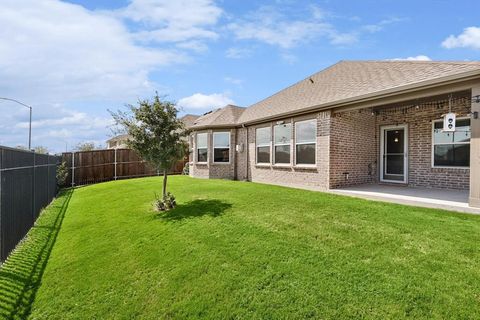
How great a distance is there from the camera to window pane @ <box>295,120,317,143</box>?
35.7 ft

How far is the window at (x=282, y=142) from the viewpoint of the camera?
39.8 feet

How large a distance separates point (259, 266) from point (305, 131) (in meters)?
7.82

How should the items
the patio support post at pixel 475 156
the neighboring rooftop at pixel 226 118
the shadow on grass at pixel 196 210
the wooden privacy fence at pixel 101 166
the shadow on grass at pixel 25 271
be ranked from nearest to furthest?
1. the shadow on grass at pixel 25 271
2. the patio support post at pixel 475 156
3. the shadow on grass at pixel 196 210
4. the neighboring rooftop at pixel 226 118
5. the wooden privacy fence at pixel 101 166

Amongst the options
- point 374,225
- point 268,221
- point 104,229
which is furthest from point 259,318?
point 104,229

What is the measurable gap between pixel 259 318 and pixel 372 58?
1228 cm

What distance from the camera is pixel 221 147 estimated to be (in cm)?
1612

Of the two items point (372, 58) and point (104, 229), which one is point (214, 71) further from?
point (104, 229)

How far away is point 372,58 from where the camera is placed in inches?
480

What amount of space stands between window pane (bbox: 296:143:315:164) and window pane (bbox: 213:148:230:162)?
546 cm

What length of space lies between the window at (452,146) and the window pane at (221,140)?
32.3ft

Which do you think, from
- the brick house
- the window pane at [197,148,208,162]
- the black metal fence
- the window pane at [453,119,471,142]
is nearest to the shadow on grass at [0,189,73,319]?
the black metal fence

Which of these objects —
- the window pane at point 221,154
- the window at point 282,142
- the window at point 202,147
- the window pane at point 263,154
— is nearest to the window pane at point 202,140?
the window at point 202,147

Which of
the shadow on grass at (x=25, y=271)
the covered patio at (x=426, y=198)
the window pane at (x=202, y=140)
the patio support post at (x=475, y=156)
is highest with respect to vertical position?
the window pane at (x=202, y=140)

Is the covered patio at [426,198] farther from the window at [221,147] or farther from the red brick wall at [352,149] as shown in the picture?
the window at [221,147]
